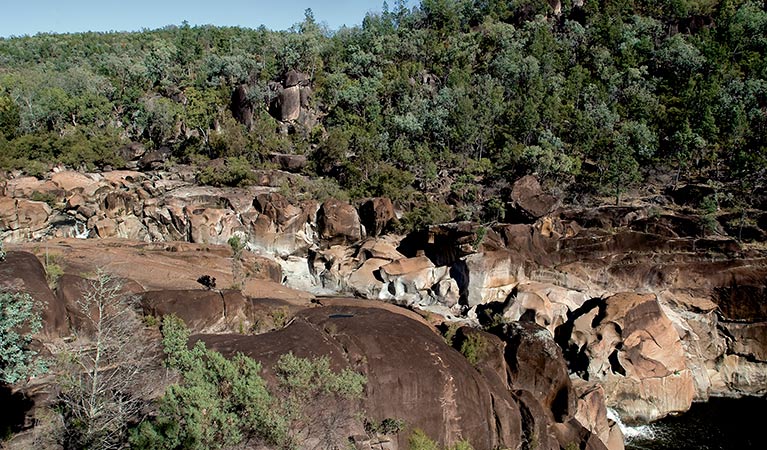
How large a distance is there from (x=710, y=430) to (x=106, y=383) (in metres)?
29.8

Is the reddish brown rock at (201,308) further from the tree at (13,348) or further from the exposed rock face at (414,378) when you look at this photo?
the tree at (13,348)

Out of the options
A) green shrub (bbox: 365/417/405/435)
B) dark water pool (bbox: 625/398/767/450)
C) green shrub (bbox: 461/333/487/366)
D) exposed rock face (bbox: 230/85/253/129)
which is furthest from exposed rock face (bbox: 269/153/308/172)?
green shrub (bbox: 365/417/405/435)

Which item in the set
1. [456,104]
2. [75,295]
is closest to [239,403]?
[75,295]

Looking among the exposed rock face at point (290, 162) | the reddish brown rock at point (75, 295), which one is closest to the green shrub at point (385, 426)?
the reddish brown rock at point (75, 295)

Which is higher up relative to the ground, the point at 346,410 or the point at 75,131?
the point at 75,131

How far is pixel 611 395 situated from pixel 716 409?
21.3 ft

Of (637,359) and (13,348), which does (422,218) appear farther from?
(13,348)

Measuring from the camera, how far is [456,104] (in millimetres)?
64188

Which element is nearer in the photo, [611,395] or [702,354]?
[611,395]

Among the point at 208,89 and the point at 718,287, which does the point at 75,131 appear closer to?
the point at 208,89

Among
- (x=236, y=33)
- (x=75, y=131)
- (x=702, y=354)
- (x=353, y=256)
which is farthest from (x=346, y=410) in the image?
(x=236, y=33)

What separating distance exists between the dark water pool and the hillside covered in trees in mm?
18624

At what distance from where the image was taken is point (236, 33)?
369 ft

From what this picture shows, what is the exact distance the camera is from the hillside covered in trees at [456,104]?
51.1 meters
